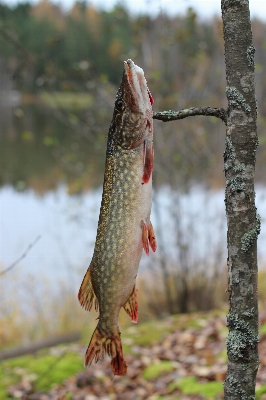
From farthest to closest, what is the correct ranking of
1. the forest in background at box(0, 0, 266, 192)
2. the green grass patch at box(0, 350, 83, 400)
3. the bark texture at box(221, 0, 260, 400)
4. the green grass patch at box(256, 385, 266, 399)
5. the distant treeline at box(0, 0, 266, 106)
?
1. the forest in background at box(0, 0, 266, 192)
2. the distant treeline at box(0, 0, 266, 106)
3. the green grass patch at box(0, 350, 83, 400)
4. the green grass patch at box(256, 385, 266, 399)
5. the bark texture at box(221, 0, 260, 400)

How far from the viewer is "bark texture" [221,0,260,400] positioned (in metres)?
1.78

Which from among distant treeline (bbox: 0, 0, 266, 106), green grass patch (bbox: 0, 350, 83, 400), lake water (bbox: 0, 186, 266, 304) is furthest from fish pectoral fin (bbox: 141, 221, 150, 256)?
lake water (bbox: 0, 186, 266, 304)

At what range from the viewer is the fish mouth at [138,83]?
1806 millimetres

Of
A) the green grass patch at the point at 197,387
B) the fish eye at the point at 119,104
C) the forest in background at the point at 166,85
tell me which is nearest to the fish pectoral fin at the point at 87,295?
the fish eye at the point at 119,104

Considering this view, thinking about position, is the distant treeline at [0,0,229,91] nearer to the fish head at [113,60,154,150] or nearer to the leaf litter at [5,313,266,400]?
the fish head at [113,60,154,150]

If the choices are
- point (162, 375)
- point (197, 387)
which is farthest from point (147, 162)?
point (162, 375)

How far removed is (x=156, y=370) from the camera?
181 inches

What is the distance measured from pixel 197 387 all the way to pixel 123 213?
7.89 feet

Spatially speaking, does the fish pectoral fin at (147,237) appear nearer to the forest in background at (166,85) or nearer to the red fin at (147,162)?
the red fin at (147,162)

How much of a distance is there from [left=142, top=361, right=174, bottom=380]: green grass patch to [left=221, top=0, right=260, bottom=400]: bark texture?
2.80 m

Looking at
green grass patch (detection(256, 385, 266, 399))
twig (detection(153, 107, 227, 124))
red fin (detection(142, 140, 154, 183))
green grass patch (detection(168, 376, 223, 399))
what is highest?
twig (detection(153, 107, 227, 124))

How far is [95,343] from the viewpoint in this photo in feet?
6.43

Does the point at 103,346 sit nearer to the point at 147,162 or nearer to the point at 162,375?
the point at 147,162

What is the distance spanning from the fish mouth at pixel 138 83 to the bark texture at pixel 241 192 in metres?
0.29
